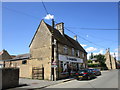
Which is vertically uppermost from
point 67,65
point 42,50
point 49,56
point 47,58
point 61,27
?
point 61,27

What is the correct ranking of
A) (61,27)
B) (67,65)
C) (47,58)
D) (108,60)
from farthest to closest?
(108,60)
(61,27)
(67,65)
(47,58)

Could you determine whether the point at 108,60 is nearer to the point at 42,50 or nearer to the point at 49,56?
the point at 42,50

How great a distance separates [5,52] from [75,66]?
27.5 metres

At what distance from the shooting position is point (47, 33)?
772 inches

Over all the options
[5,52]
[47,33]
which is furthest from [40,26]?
[5,52]

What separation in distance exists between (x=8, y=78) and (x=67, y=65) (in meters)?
11.4

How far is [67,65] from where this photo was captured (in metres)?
21.1

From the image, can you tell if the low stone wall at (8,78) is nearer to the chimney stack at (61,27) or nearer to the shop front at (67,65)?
the shop front at (67,65)

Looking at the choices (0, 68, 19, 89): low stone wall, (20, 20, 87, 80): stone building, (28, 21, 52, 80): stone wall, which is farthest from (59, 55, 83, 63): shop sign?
(0, 68, 19, 89): low stone wall

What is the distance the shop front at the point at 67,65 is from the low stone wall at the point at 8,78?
7.99 metres

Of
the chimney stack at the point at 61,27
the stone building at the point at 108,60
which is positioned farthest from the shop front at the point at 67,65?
the stone building at the point at 108,60

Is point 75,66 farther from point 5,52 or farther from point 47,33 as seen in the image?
point 5,52

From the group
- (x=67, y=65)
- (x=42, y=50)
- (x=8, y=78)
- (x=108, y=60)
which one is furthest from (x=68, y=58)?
(x=108, y=60)

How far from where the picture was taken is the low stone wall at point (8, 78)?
10977 mm
